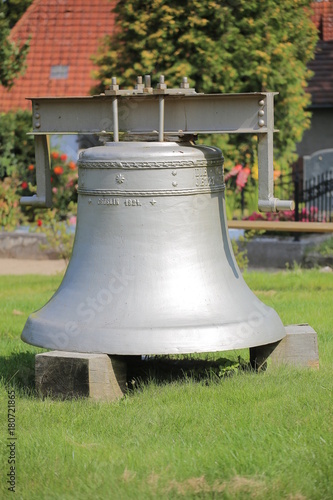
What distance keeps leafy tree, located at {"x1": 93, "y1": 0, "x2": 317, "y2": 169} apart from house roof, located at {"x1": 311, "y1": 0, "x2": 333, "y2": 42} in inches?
388

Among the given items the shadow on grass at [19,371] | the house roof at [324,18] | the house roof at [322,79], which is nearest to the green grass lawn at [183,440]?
the shadow on grass at [19,371]

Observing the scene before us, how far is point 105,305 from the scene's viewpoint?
4.96m

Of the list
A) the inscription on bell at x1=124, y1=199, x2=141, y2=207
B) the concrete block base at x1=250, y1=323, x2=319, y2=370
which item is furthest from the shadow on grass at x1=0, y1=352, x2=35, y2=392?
the concrete block base at x1=250, y1=323, x2=319, y2=370

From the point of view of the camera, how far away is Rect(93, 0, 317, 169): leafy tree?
13508 millimetres

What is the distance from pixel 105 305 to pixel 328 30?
66.2 feet

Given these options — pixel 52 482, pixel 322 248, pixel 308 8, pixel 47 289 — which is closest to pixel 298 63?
pixel 308 8

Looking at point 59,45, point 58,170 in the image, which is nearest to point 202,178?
point 58,170

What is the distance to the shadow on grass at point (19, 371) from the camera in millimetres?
5291

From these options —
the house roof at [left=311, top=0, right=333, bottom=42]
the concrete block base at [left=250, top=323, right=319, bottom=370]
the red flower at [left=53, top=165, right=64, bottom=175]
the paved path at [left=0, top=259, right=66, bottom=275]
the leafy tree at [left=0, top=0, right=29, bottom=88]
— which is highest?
the house roof at [left=311, top=0, right=333, bottom=42]

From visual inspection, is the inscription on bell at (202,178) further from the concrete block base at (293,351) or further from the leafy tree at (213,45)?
the leafy tree at (213,45)

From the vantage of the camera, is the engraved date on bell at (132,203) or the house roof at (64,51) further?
the house roof at (64,51)

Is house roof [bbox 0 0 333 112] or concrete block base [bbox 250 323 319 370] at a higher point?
house roof [bbox 0 0 333 112]

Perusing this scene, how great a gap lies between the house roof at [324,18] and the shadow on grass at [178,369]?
61.9 feet

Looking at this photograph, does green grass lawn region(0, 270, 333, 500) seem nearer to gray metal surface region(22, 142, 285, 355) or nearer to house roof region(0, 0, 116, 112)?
gray metal surface region(22, 142, 285, 355)
